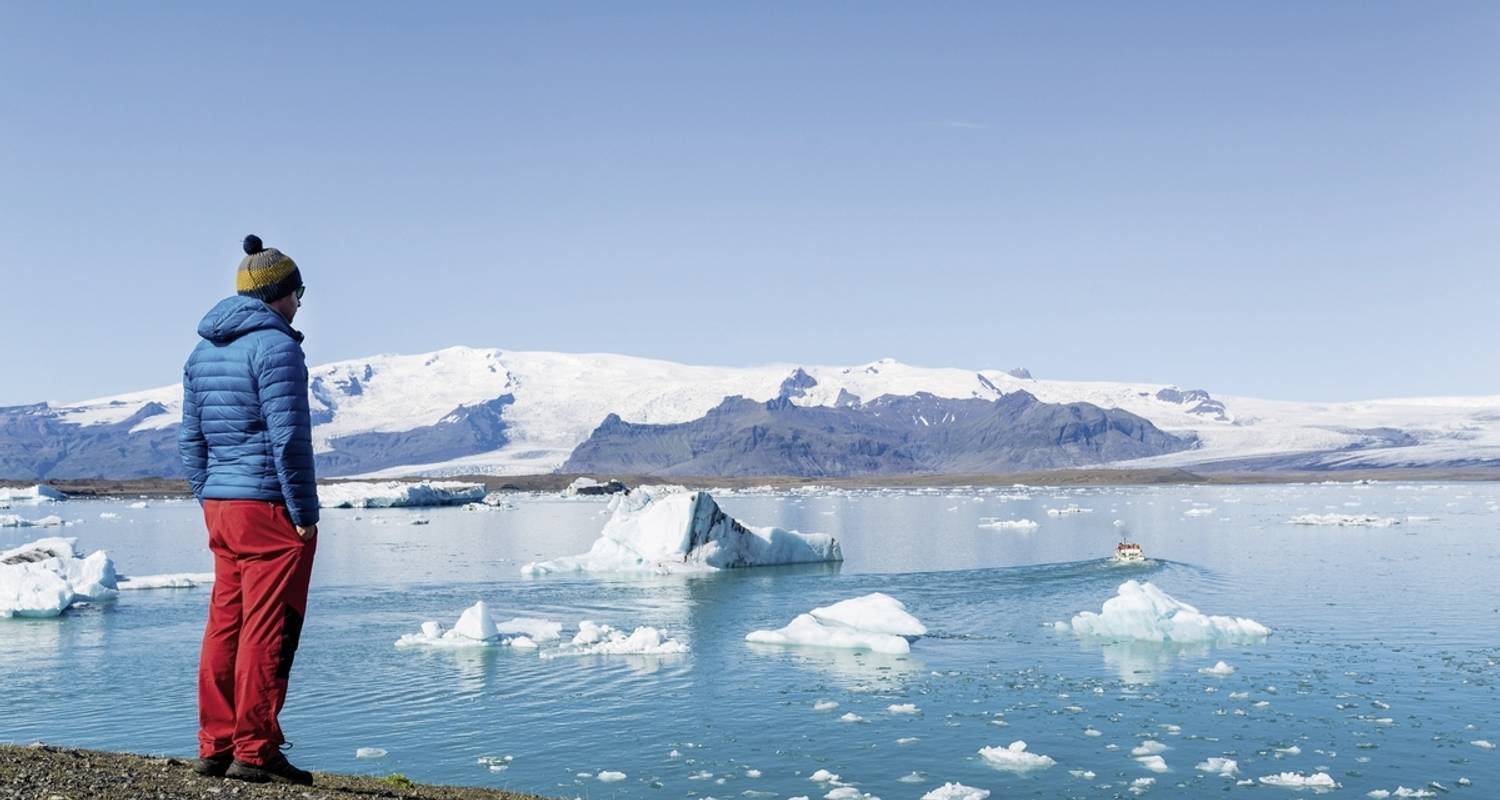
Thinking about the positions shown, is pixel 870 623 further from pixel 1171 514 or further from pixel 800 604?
pixel 1171 514

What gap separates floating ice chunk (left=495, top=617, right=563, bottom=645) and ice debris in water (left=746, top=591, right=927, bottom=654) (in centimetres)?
403

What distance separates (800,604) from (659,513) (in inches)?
457

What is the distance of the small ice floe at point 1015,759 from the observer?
48.8 feet

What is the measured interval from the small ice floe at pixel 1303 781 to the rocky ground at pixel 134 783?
382 inches

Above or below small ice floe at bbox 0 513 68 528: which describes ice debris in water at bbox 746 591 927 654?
below

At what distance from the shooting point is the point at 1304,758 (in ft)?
49.8

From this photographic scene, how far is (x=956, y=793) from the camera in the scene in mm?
13648

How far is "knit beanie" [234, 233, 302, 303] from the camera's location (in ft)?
23.1

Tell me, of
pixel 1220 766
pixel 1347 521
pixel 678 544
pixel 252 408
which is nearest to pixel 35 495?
pixel 678 544

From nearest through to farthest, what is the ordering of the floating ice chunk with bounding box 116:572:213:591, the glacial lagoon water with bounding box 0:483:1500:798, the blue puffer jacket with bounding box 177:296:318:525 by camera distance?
the blue puffer jacket with bounding box 177:296:318:525 → the glacial lagoon water with bounding box 0:483:1500:798 → the floating ice chunk with bounding box 116:572:213:591

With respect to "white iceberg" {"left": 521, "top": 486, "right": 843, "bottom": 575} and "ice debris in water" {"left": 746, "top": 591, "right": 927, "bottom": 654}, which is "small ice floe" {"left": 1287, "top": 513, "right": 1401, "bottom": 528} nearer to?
"white iceberg" {"left": 521, "top": 486, "right": 843, "bottom": 575}

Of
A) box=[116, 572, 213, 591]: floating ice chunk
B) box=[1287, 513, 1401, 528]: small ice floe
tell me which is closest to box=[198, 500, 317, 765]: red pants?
box=[116, 572, 213, 591]: floating ice chunk

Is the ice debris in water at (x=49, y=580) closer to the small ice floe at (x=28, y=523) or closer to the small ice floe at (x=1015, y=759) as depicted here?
the small ice floe at (x=1015, y=759)

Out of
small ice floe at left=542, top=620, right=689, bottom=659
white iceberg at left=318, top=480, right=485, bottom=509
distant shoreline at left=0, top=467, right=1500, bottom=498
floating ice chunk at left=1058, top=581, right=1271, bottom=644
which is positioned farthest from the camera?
distant shoreline at left=0, top=467, right=1500, bottom=498
